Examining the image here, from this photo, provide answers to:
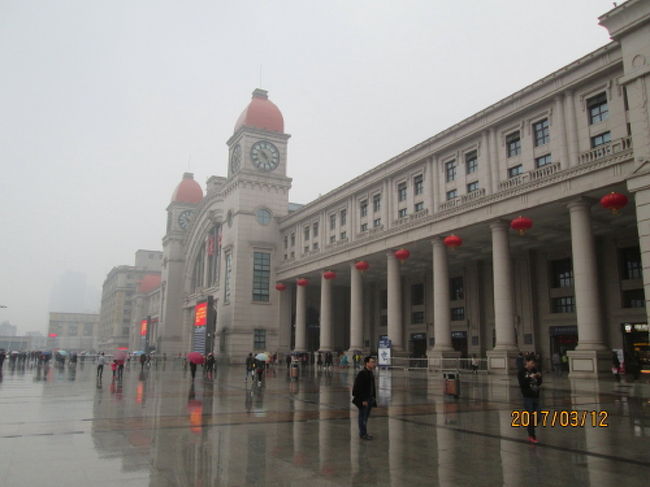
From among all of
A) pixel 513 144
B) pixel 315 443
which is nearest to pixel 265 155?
pixel 513 144

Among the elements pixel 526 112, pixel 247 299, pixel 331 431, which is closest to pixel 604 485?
pixel 331 431

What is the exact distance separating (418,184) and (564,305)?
47.7 feet

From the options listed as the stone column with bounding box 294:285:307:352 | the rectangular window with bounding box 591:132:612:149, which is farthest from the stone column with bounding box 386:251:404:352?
the rectangular window with bounding box 591:132:612:149

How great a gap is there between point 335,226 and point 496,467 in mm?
46878

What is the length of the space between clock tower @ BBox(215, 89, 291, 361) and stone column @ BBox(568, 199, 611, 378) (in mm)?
39496

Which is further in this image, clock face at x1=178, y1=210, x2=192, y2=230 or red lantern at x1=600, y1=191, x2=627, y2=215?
clock face at x1=178, y1=210, x2=192, y2=230

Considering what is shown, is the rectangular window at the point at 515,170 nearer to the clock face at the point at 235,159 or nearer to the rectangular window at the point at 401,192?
the rectangular window at the point at 401,192

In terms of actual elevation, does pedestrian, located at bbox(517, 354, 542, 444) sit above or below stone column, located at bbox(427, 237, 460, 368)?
below

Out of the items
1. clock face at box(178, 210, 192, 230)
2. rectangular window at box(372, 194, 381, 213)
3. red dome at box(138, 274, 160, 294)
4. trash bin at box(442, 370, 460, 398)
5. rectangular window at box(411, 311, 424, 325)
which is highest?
clock face at box(178, 210, 192, 230)

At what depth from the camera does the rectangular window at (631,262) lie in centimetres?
3550

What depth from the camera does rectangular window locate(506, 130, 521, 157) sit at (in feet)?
111

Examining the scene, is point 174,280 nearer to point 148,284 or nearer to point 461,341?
point 148,284

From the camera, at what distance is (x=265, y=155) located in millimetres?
64688

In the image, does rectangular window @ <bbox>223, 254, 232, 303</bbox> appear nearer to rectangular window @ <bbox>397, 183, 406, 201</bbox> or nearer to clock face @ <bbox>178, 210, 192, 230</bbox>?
rectangular window @ <bbox>397, 183, 406, 201</bbox>
